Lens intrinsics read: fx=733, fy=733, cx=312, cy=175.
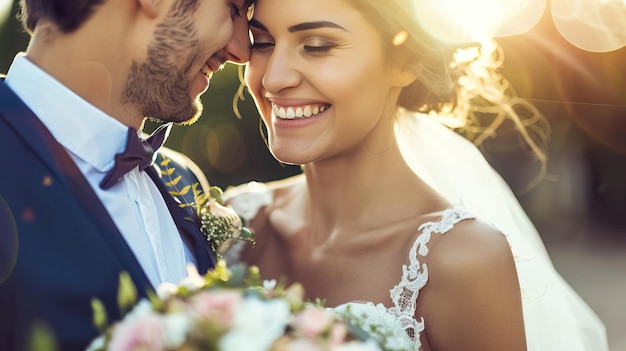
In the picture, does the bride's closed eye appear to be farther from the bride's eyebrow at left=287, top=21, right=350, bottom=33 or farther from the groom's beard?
the groom's beard

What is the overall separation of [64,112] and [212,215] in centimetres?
89

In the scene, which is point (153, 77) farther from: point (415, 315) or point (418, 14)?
point (415, 315)

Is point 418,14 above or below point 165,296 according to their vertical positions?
above

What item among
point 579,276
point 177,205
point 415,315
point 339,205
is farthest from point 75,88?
point 579,276

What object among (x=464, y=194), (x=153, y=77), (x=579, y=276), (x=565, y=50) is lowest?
(x=579, y=276)

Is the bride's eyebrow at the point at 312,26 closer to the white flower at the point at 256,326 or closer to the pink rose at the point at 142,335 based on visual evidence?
the white flower at the point at 256,326

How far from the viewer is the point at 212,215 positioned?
345 centimetres

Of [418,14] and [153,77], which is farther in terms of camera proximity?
[418,14]

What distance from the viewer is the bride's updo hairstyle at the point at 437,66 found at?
340 cm

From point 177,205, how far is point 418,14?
1.45 meters

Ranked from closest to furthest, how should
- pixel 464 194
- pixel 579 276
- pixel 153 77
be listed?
1. pixel 153 77
2. pixel 464 194
3. pixel 579 276

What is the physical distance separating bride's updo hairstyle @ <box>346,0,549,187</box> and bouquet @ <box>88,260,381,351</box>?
176 centimetres

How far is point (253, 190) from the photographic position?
4492 millimetres

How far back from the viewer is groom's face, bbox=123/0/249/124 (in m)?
3.11
